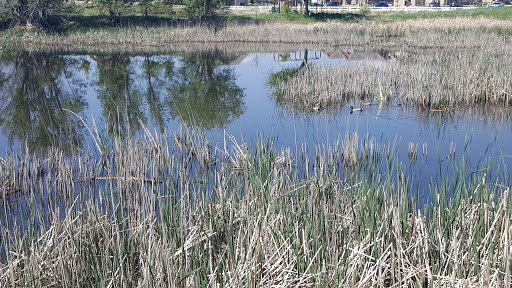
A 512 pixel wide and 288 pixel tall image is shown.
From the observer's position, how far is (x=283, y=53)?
83.6ft

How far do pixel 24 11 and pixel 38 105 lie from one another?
79.8ft

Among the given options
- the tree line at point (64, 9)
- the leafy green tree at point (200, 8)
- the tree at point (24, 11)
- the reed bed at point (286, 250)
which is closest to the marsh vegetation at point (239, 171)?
the reed bed at point (286, 250)

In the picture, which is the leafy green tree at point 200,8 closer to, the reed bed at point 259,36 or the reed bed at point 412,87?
the reed bed at point 259,36

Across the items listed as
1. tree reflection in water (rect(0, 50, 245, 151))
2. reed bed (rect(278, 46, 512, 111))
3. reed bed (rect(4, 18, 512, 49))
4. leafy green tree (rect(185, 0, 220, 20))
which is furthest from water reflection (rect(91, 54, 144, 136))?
leafy green tree (rect(185, 0, 220, 20))

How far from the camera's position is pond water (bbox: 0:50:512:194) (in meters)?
9.45

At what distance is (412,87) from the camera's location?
1320 cm

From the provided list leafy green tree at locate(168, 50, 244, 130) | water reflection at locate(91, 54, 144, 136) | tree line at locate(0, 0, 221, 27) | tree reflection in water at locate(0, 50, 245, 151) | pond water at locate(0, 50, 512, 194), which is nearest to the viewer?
pond water at locate(0, 50, 512, 194)

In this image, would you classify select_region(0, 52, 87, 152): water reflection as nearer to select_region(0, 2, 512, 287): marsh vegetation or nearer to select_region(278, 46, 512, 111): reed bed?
select_region(0, 2, 512, 287): marsh vegetation

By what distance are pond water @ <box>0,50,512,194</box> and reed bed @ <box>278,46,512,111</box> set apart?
406 millimetres

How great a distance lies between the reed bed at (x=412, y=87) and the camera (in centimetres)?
1239

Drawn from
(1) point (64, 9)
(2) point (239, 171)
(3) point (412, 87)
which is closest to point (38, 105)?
(2) point (239, 171)

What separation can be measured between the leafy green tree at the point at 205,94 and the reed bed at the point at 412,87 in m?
1.67

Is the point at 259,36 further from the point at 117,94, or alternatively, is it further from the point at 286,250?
the point at 286,250

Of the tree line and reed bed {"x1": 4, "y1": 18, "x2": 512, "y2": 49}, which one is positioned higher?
the tree line
